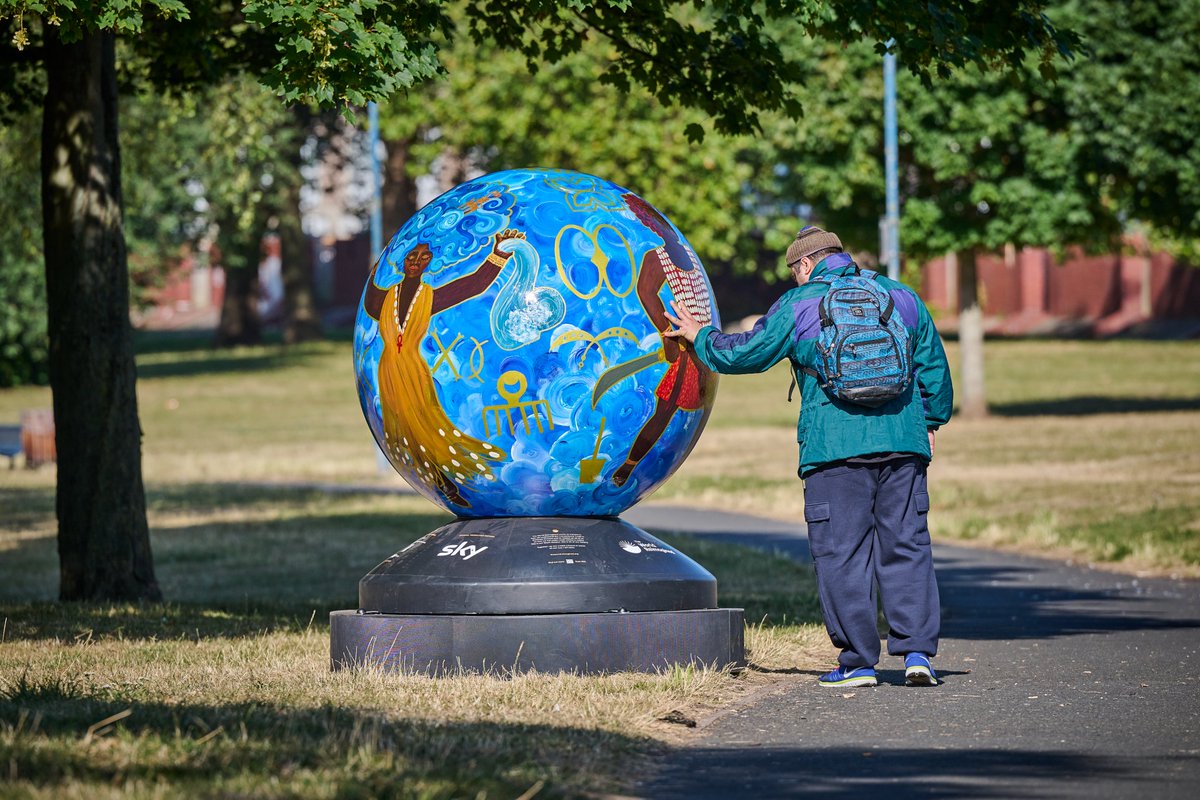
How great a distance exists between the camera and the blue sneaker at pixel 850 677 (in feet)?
24.0

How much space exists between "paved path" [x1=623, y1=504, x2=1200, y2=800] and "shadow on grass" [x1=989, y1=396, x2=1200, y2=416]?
70.3 ft

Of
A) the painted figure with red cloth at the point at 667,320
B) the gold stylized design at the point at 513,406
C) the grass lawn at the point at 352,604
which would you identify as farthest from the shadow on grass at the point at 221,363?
the gold stylized design at the point at 513,406

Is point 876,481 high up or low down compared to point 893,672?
up

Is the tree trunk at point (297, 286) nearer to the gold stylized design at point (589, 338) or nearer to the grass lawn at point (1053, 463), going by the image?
the grass lawn at point (1053, 463)

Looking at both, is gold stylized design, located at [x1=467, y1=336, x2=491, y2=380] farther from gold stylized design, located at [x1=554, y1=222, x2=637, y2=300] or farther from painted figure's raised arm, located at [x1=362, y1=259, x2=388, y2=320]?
painted figure's raised arm, located at [x1=362, y1=259, x2=388, y2=320]

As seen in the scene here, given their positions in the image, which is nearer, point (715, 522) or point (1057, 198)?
point (715, 522)

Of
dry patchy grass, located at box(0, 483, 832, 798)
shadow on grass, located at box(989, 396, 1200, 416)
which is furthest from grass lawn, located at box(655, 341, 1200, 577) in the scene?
dry patchy grass, located at box(0, 483, 832, 798)

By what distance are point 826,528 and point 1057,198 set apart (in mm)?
21521

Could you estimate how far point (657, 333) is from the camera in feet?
25.3

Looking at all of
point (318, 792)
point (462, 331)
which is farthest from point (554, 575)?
point (318, 792)

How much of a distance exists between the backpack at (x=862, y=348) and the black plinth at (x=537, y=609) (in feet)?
3.89

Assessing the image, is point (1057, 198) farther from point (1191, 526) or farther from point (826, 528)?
point (826, 528)

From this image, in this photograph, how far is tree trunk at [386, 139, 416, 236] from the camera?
47.3 m

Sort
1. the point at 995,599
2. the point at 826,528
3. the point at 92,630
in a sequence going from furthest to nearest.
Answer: the point at 995,599 → the point at 92,630 → the point at 826,528
